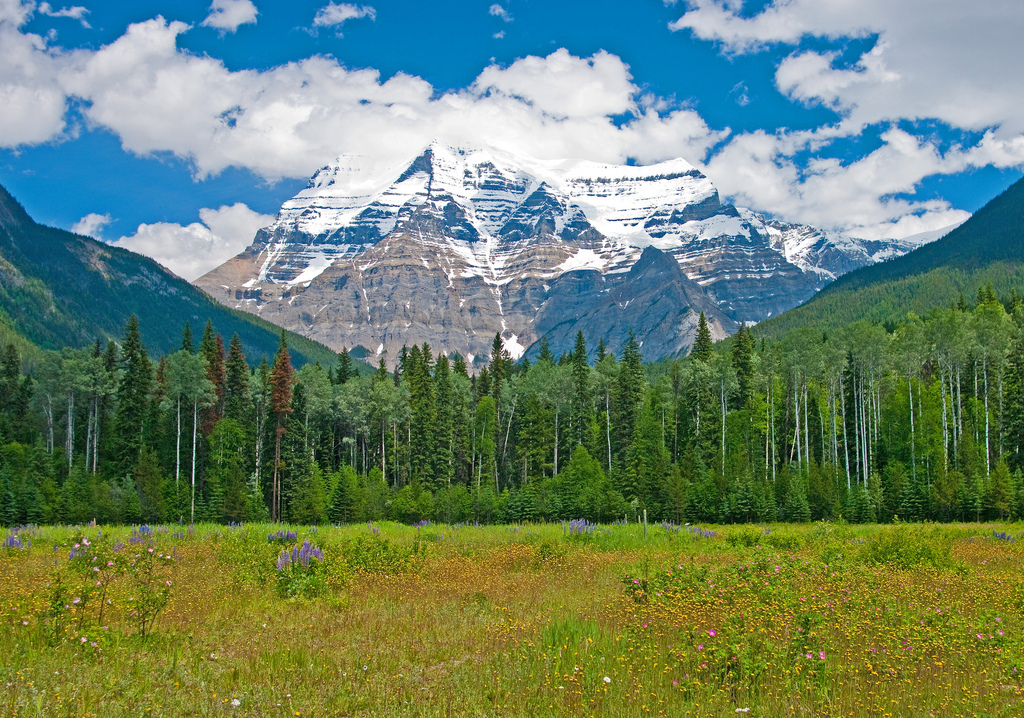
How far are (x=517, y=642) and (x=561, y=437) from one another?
63.3 metres

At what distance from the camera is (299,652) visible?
9695 mm

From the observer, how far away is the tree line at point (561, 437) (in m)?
50.9

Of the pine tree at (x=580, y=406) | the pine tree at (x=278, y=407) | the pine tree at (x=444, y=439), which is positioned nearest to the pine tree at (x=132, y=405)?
the pine tree at (x=278, y=407)

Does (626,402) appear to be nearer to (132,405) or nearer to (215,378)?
(215,378)

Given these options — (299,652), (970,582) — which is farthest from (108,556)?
(970,582)

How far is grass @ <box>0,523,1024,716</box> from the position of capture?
820cm

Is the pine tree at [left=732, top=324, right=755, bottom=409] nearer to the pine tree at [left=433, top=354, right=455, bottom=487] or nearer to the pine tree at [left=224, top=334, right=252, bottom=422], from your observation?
the pine tree at [left=433, top=354, right=455, bottom=487]

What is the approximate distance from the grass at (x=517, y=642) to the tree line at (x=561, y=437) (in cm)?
3773

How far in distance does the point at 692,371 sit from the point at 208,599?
57.9 metres

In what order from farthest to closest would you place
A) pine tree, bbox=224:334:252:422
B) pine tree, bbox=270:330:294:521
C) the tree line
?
pine tree, bbox=224:334:252:422, pine tree, bbox=270:330:294:521, the tree line

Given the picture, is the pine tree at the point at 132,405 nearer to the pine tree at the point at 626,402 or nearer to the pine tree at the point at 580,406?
the pine tree at the point at 580,406

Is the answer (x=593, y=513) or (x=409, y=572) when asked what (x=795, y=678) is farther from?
(x=593, y=513)

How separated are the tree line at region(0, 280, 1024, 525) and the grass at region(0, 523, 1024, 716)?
3773 centimetres

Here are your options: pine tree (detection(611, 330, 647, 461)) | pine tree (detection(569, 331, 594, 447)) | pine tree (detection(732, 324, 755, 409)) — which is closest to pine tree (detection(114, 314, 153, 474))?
pine tree (detection(569, 331, 594, 447))
